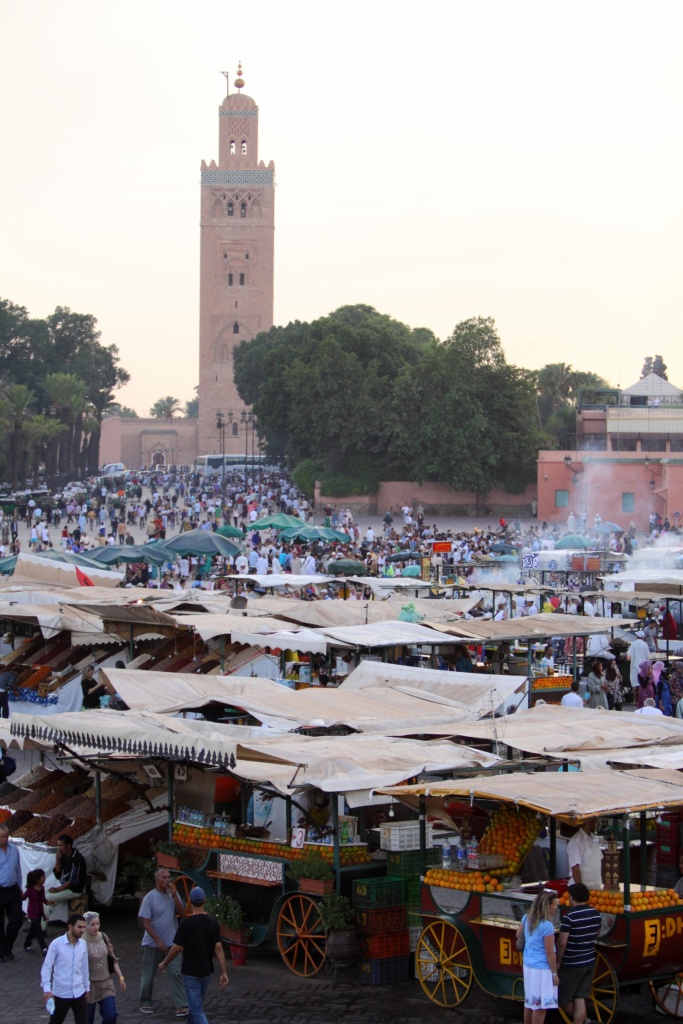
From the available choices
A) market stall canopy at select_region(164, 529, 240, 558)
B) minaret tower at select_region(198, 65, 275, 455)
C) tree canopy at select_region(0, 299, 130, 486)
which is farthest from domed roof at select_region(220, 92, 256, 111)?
market stall canopy at select_region(164, 529, 240, 558)

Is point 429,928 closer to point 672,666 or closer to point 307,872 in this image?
point 307,872

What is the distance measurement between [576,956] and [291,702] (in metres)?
4.13

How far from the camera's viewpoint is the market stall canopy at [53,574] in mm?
22594

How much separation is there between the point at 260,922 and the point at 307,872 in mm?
711

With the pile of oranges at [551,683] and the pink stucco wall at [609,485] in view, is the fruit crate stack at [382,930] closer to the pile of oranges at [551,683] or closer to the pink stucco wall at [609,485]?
the pile of oranges at [551,683]

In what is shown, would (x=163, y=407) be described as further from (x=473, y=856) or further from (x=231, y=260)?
(x=473, y=856)

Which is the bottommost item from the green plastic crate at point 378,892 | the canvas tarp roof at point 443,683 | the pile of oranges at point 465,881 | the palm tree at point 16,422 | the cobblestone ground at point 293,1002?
the cobblestone ground at point 293,1002

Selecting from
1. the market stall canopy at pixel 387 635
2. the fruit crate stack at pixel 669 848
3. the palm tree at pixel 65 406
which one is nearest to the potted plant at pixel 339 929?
the fruit crate stack at pixel 669 848

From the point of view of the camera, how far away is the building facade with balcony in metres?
51.2

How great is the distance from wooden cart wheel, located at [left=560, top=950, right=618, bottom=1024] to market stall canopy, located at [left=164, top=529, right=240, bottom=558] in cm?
1888

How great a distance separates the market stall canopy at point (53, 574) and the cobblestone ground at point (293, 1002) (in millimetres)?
13688

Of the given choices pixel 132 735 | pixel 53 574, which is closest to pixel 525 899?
pixel 132 735

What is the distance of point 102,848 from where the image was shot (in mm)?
10164

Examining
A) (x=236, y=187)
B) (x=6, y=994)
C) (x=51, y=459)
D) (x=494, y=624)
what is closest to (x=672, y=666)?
(x=494, y=624)
